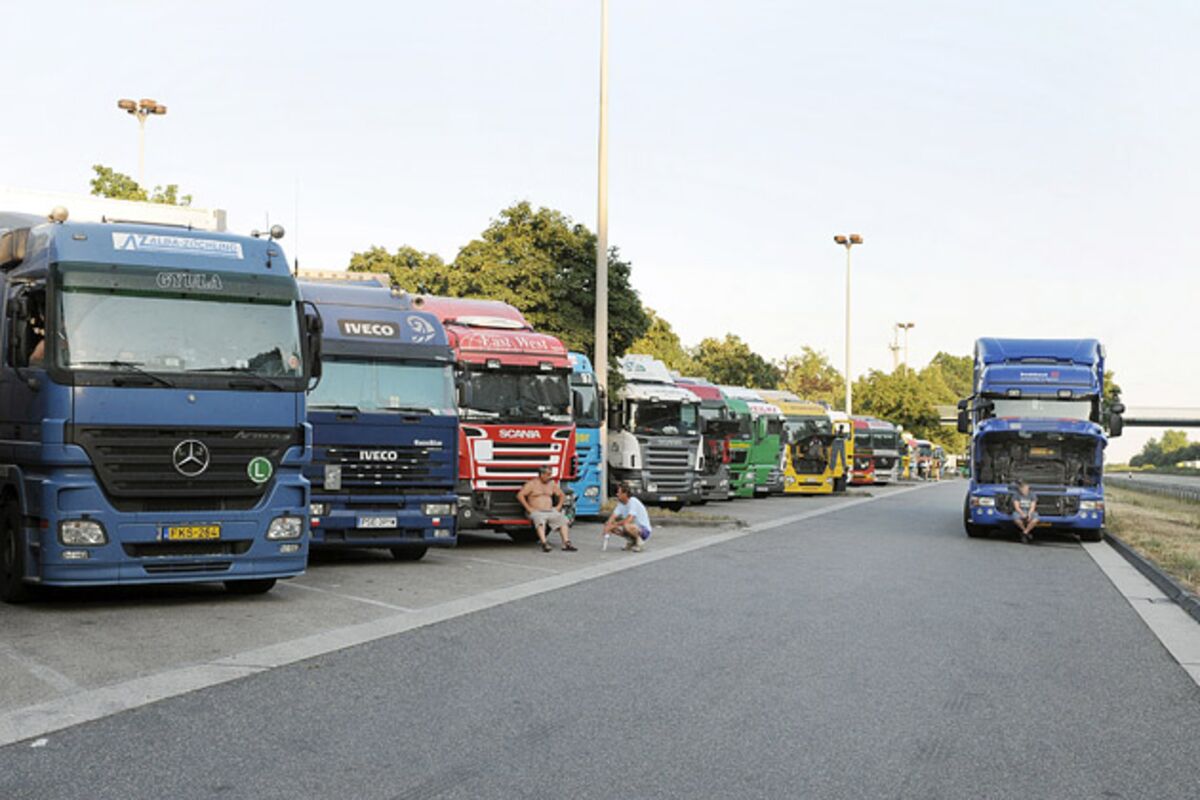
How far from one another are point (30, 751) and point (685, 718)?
3554 millimetres

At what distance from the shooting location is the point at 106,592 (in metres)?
14.1

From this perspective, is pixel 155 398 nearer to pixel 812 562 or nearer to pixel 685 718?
pixel 685 718

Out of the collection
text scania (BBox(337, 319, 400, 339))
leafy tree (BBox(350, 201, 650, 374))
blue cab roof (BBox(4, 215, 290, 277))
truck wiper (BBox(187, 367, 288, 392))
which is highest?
leafy tree (BBox(350, 201, 650, 374))

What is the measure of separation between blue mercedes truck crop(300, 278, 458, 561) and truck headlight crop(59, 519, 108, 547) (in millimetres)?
4511

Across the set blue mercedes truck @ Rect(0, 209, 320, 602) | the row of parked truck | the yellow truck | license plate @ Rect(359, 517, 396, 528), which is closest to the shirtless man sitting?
license plate @ Rect(359, 517, 396, 528)

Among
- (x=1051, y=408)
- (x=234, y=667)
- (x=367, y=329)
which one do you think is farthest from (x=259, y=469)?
(x=1051, y=408)

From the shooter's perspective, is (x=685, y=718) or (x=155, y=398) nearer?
(x=685, y=718)

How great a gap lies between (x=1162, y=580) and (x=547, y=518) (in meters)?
8.36

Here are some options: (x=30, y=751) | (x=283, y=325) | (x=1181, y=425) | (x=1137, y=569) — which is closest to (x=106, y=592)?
(x=283, y=325)

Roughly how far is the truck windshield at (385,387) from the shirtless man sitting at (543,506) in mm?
3267

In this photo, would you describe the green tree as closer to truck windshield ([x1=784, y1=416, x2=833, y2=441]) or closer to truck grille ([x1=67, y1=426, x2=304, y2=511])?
truck windshield ([x1=784, y1=416, x2=833, y2=441])

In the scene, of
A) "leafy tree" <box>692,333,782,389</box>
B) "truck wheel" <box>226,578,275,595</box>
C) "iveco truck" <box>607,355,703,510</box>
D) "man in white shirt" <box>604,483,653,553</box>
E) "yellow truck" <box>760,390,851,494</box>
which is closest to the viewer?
"truck wheel" <box>226,578,275,595</box>

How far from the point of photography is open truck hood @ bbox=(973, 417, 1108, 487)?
25531 mm

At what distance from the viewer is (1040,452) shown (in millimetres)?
25922
